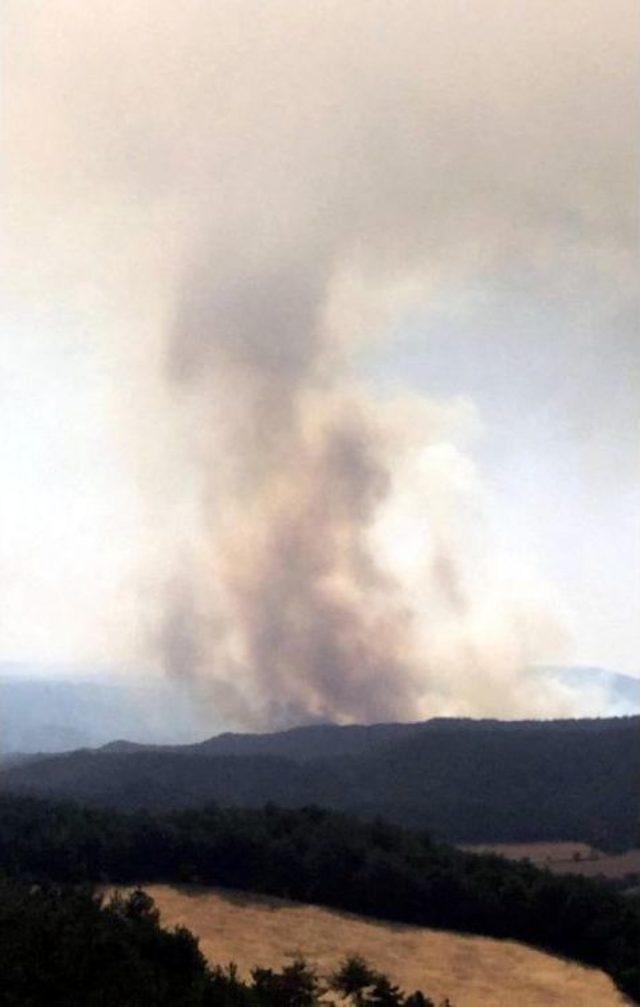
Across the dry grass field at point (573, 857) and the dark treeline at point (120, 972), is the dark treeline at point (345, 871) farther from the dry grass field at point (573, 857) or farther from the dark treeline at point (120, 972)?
the dry grass field at point (573, 857)

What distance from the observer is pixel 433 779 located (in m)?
89.9

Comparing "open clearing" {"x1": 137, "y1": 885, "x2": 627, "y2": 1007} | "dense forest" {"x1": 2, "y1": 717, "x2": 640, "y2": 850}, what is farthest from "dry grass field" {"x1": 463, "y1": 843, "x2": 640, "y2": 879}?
"open clearing" {"x1": 137, "y1": 885, "x2": 627, "y2": 1007}

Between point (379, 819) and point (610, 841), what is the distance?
3333cm

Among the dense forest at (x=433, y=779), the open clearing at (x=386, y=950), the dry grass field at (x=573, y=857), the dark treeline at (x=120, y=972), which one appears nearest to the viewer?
the dark treeline at (x=120, y=972)

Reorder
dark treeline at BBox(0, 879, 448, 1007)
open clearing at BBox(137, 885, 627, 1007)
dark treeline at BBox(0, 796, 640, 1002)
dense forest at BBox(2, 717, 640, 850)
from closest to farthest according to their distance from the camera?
dark treeline at BBox(0, 879, 448, 1007) → open clearing at BBox(137, 885, 627, 1007) → dark treeline at BBox(0, 796, 640, 1002) → dense forest at BBox(2, 717, 640, 850)

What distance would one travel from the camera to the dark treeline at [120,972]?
1873 centimetres

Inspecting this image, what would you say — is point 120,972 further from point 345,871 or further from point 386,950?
point 345,871

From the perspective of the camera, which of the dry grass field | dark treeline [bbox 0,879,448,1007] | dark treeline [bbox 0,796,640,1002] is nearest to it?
dark treeline [bbox 0,879,448,1007]

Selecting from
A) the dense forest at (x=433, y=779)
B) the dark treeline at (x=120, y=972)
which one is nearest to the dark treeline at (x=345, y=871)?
the dark treeline at (x=120, y=972)

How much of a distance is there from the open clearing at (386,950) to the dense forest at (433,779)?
39.0m

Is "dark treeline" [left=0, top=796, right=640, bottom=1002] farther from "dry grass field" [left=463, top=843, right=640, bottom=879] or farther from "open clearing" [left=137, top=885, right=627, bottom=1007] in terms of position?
"dry grass field" [left=463, top=843, right=640, bottom=879]

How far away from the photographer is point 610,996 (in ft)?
93.1

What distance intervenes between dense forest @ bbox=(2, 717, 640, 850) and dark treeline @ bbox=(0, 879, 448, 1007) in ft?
162

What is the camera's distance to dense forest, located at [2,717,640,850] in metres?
77.1
